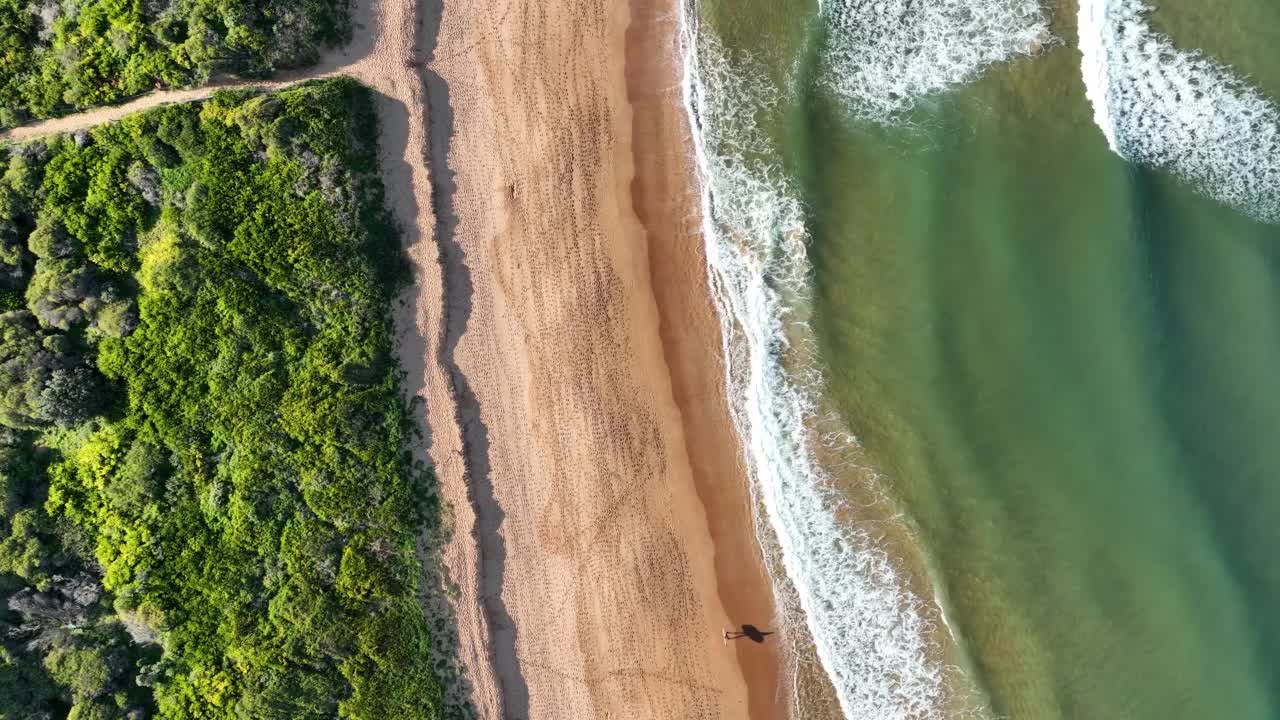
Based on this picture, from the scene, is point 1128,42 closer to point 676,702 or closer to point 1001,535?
point 1001,535

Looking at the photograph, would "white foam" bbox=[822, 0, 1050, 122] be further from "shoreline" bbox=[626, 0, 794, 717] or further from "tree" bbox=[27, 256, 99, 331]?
"tree" bbox=[27, 256, 99, 331]

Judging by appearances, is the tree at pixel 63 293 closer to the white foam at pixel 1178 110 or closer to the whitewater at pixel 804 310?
the whitewater at pixel 804 310

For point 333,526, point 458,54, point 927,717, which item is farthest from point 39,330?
→ point 927,717

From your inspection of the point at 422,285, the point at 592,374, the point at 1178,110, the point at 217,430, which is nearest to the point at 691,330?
the point at 592,374

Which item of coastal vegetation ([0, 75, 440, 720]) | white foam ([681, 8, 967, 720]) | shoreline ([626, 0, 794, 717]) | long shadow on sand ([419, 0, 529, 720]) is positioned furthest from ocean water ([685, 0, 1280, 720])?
coastal vegetation ([0, 75, 440, 720])

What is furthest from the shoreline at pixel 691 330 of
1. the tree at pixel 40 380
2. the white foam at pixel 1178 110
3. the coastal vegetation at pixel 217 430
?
the tree at pixel 40 380

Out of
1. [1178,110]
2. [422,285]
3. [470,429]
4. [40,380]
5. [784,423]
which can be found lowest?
[784,423]

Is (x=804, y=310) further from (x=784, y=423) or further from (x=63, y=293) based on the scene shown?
(x=63, y=293)

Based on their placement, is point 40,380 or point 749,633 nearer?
point 40,380
